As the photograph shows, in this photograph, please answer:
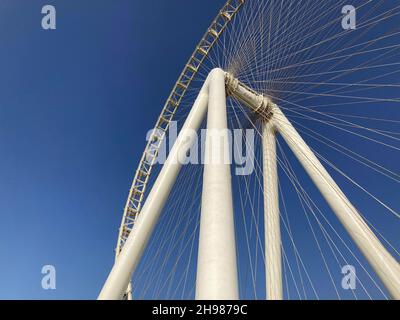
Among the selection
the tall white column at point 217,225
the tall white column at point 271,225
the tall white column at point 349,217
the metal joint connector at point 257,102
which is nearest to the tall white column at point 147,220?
the tall white column at point 217,225

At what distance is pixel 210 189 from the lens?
5164 mm

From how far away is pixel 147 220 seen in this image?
6.16 m

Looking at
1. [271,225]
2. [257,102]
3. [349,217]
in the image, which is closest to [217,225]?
[349,217]

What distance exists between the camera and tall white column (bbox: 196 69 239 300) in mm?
3877

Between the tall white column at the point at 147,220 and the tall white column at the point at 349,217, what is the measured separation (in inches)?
134

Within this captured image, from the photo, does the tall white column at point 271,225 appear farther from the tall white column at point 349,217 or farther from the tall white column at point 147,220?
the tall white column at point 147,220

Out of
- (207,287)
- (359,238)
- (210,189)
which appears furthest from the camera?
(359,238)

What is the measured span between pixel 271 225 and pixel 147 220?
16.0 feet

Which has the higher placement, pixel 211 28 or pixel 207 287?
pixel 211 28

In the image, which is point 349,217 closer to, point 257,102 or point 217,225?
point 217,225

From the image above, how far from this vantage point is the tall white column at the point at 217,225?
3877mm
